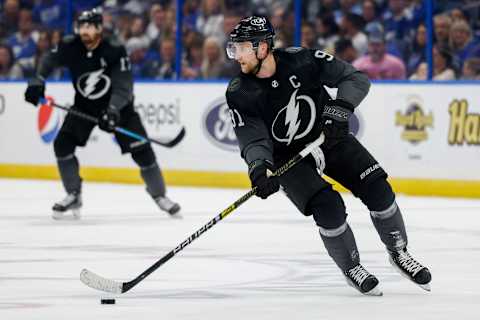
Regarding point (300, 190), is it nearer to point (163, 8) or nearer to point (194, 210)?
point (194, 210)

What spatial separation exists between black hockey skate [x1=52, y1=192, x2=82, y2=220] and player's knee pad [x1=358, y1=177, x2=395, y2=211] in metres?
4.09

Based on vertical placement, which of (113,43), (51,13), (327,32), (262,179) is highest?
(262,179)

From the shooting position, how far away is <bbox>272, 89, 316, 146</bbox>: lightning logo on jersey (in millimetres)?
5574

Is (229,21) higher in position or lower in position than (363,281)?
lower

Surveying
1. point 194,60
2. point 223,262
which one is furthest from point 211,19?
point 223,262

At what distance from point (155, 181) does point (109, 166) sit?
11.4 ft

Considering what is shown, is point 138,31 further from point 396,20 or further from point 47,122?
point 396,20

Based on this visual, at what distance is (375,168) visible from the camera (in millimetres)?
5566

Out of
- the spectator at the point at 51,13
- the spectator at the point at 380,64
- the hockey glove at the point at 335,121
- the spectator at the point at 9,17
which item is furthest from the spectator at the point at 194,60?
the hockey glove at the point at 335,121

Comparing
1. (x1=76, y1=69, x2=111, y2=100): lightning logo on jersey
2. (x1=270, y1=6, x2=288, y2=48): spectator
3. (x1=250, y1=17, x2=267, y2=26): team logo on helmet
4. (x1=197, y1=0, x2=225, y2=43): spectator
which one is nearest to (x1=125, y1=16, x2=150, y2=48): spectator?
(x1=197, y1=0, x2=225, y2=43): spectator

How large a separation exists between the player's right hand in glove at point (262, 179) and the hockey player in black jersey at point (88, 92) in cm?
400

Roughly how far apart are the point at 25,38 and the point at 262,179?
870cm

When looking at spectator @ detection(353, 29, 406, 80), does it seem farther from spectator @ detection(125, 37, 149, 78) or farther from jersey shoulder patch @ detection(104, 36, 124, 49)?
jersey shoulder patch @ detection(104, 36, 124, 49)

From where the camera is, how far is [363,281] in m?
5.34
